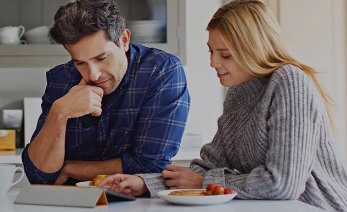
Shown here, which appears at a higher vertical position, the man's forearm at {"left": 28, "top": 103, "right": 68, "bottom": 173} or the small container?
the man's forearm at {"left": 28, "top": 103, "right": 68, "bottom": 173}

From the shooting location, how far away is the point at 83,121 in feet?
7.52

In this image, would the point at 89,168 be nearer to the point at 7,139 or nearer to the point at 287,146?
the point at 287,146

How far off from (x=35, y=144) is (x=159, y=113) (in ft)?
1.40

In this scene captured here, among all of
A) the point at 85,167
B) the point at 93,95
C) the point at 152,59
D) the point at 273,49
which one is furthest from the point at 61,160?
the point at 273,49

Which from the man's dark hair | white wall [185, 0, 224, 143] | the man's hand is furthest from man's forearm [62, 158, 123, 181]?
white wall [185, 0, 224, 143]

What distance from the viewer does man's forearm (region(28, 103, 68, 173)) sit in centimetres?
215

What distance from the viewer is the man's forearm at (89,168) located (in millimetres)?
2168

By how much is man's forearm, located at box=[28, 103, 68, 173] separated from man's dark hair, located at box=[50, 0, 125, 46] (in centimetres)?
24

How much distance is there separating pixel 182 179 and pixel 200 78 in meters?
2.47

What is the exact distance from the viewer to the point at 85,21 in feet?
7.12

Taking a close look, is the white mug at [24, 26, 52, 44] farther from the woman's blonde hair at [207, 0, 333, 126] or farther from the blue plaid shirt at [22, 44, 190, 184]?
the woman's blonde hair at [207, 0, 333, 126]

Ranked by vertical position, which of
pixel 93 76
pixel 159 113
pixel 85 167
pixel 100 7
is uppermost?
pixel 100 7

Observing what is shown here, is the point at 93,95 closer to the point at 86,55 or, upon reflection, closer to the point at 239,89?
the point at 86,55

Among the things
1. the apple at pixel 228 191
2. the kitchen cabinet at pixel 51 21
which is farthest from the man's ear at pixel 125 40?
the kitchen cabinet at pixel 51 21
